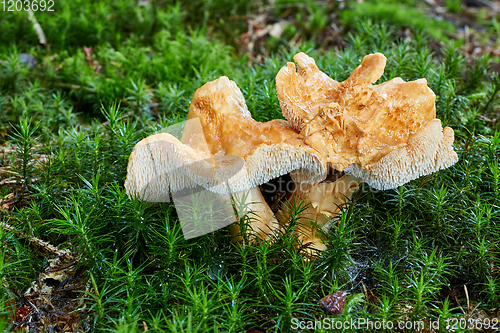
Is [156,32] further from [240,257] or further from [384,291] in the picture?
[384,291]

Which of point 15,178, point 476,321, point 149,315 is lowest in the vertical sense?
point 476,321

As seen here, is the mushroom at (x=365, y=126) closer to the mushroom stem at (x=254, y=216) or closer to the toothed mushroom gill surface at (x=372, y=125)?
the toothed mushroom gill surface at (x=372, y=125)

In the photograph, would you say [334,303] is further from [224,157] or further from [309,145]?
[224,157]

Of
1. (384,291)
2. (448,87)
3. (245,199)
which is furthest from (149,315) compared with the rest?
(448,87)

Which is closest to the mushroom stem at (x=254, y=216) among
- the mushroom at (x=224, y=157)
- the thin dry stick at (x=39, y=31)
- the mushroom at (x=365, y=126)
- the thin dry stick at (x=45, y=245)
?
the mushroom at (x=224, y=157)

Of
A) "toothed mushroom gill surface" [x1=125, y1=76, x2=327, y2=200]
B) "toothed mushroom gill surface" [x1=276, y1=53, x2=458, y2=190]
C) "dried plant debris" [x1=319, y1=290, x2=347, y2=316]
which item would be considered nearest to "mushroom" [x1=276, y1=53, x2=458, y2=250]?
"toothed mushroom gill surface" [x1=276, y1=53, x2=458, y2=190]

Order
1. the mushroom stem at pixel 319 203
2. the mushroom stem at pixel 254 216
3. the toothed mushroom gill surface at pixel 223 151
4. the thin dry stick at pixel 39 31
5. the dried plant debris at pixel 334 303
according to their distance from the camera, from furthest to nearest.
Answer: the thin dry stick at pixel 39 31
the mushroom stem at pixel 319 203
the mushroom stem at pixel 254 216
the dried plant debris at pixel 334 303
the toothed mushroom gill surface at pixel 223 151
